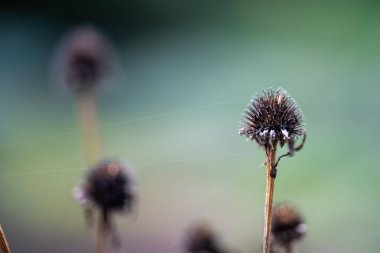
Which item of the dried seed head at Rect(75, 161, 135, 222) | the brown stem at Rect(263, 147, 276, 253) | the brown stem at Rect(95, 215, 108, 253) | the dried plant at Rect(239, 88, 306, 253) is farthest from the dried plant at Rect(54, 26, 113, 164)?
the brown stem at Rect(263, 147, 276, 253)

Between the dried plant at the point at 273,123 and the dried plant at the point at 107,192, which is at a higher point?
the dried plant at the point at 273,123

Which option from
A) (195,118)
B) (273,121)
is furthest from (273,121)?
(195,118)

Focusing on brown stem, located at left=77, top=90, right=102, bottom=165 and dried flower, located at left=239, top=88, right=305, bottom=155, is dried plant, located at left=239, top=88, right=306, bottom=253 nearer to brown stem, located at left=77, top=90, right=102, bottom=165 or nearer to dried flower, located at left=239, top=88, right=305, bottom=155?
dried flower, located at left=239, top=88, right=305, bottom=155

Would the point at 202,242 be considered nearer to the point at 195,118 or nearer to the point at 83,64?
the point at 83,64

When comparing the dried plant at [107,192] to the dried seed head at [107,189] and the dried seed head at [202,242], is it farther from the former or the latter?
the dried seed head at [202,242]

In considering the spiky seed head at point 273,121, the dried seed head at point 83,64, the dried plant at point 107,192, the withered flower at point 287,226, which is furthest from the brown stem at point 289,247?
the dried seed head at point 83,64

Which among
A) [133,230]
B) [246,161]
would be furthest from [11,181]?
[246,161]
